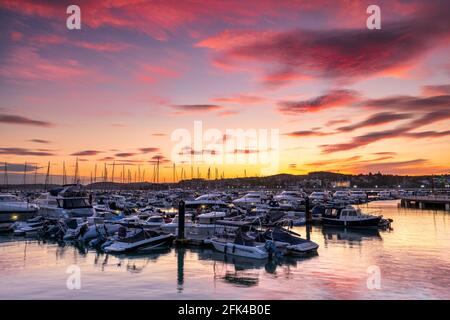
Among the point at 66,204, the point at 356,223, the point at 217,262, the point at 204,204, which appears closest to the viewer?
the point at 217,262

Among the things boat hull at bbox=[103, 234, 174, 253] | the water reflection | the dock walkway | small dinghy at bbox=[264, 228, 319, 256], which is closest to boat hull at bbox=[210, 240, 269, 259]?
small dinghy at bbox=[264, 228, 319, 256]

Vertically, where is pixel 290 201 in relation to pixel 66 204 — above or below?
below

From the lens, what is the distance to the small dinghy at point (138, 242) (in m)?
33.1

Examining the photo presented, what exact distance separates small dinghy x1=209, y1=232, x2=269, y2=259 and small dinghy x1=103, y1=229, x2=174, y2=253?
4.87 m

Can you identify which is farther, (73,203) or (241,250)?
(73,203)

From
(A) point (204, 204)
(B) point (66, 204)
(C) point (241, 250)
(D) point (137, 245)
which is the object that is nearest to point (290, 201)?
(A) point (204, 204)

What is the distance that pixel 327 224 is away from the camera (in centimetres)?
5209

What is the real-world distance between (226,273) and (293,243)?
7755mm

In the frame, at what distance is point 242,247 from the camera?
102 feet

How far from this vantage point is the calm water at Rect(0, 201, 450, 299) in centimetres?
2111

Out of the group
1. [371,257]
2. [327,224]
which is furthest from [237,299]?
[327,224]

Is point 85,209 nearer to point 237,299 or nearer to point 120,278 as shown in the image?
point 120,278

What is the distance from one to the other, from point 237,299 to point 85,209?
1514 inches

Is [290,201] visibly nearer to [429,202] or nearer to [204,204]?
[204,204]
